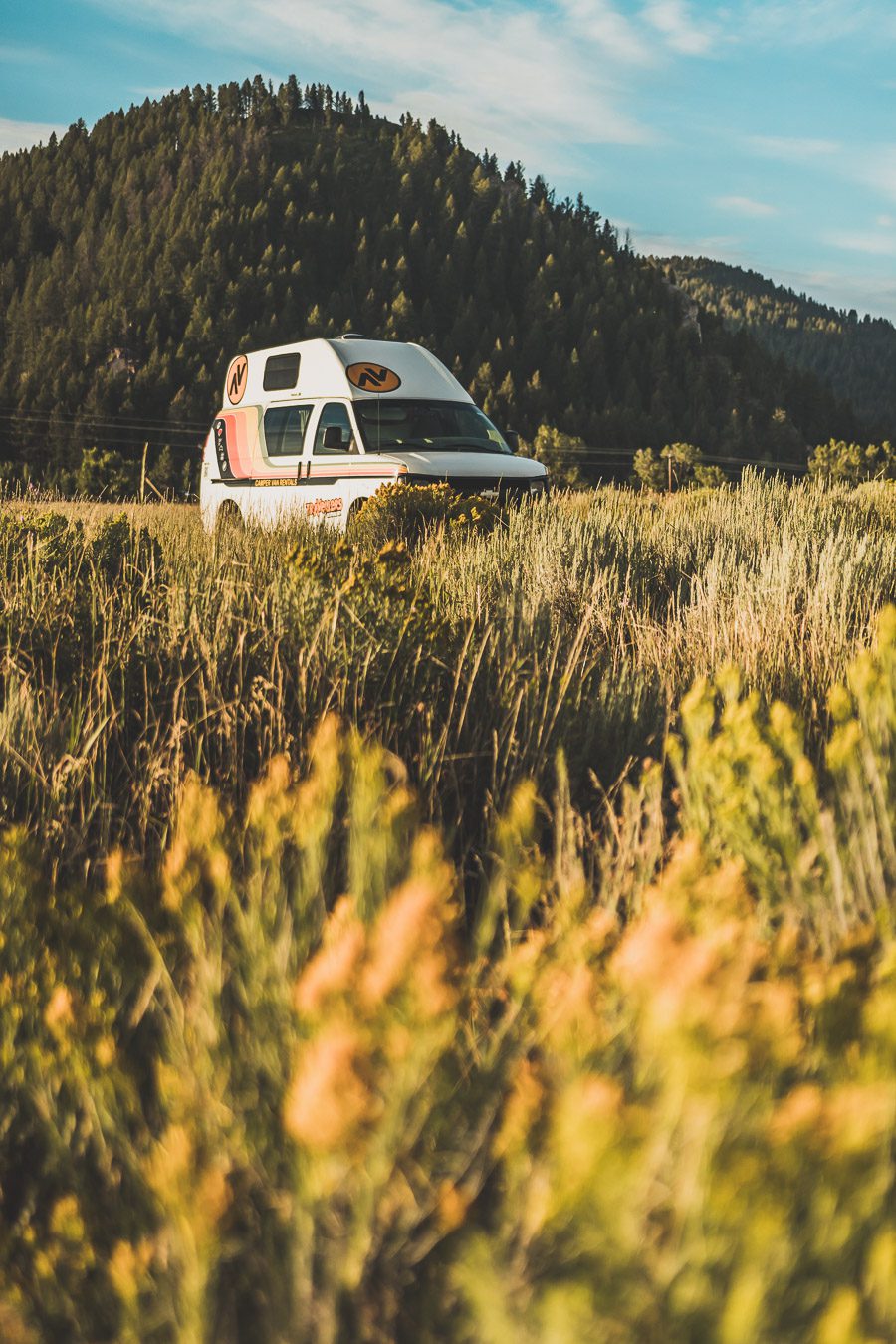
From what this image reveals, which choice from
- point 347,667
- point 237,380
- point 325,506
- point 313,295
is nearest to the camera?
point 347,667

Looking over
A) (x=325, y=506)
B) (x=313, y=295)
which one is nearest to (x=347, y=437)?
(x=325, y=506)

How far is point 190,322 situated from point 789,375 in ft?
194

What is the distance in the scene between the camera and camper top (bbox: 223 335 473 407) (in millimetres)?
11508

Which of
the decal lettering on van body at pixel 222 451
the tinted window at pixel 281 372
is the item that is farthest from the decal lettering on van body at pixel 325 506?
the decal lettering on van body at pixel 222 451

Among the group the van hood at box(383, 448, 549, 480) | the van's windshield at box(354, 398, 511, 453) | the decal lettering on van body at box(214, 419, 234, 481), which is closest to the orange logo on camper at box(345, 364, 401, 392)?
the van's windshield at box(354, 398, 511, 453)

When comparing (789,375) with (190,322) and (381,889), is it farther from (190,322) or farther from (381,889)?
(381,889)

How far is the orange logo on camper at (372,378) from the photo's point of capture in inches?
451

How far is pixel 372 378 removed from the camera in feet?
37.9

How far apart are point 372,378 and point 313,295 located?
328ft

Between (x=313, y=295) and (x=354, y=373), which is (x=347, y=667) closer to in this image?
(x=354, y=373)

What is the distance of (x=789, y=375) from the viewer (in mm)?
100375

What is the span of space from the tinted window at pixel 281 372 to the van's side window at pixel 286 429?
0.33 meters

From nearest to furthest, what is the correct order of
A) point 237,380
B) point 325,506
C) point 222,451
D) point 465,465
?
1. point 465,465
2. point 325,506
3. point 222,451
4. point 237,380

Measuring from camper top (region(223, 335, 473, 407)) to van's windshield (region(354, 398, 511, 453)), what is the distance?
0.46 feet
